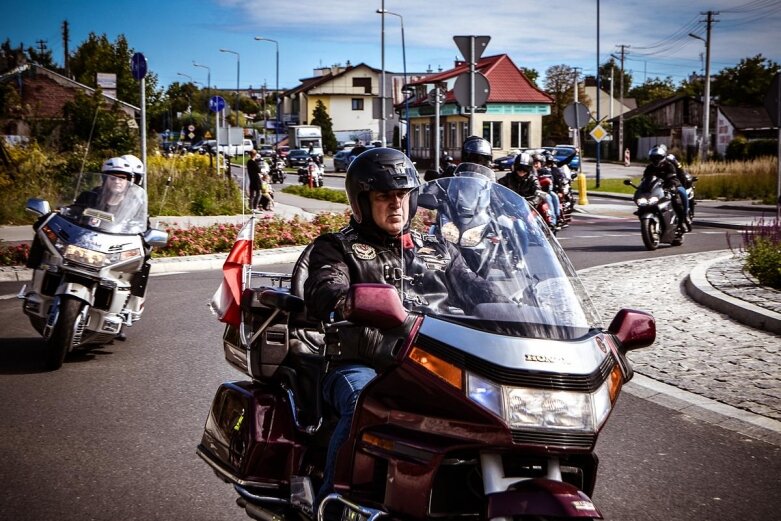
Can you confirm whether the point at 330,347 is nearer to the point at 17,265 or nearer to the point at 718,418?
the point at 718,418

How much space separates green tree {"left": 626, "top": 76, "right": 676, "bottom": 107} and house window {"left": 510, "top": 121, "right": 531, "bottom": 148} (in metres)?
63.0

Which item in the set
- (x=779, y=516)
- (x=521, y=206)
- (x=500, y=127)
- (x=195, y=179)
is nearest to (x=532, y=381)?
(x=521, y=206)

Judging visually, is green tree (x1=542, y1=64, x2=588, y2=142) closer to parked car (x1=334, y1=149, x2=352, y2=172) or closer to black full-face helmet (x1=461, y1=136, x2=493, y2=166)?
parked car (x1=334, y1=149, x2=352, y2=172)

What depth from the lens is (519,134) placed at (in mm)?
77750

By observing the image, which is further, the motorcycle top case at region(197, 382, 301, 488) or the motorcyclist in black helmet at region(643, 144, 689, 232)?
the motorcyclist in black helmet at region(643, 144, 689, 232)

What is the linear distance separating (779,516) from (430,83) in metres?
84.0

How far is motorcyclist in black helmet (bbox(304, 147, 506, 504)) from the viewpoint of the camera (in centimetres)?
339

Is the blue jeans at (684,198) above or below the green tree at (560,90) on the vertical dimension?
below

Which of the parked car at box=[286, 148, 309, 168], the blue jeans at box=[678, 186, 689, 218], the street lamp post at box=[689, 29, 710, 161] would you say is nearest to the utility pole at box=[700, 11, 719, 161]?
the street lamp post at box=[689, 29, 710, 161]

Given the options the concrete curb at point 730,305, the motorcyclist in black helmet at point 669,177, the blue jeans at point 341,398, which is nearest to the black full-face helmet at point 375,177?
the blue jeans at point 341,398

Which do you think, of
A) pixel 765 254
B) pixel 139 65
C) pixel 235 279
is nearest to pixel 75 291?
pixel 235 279

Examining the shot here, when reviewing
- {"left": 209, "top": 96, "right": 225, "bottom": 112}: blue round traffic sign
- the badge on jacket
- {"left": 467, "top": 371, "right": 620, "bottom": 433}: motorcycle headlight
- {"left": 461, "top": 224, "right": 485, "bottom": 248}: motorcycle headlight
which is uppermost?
{"left": 209, "top": 96, "right": 225, "bottom": 112}: blue round traffic sign

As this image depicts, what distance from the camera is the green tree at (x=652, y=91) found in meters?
138

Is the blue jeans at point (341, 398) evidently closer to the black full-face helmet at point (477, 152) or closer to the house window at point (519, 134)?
the black full-face helmet at point (477, 152)
